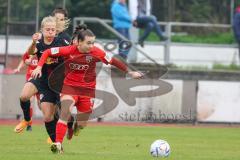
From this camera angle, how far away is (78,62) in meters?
14.5

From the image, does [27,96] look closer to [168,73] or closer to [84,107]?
[84,107]

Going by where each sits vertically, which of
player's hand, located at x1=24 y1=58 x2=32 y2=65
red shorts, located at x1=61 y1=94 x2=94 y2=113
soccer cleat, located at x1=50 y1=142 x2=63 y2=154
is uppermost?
player's hand, located at x1=24 y1=58 x2=32 y2=65

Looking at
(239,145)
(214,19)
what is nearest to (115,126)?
(239,145)

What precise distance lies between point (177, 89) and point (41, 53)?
9495mm

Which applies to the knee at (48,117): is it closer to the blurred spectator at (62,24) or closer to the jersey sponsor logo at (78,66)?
the jersey sponsor logo at (78,66)

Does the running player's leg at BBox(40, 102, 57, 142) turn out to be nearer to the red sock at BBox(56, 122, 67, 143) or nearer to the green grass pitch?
the green grass pitch

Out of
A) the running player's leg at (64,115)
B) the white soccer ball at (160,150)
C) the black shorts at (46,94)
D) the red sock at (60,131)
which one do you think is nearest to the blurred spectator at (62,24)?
the black shorts at (46,94)

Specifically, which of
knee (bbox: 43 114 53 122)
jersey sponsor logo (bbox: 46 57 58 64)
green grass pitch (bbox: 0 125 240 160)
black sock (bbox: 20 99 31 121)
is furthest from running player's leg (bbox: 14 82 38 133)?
knee (bbox: 43 114 53 122)

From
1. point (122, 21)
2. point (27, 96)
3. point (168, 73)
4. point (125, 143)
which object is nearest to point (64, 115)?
point (27, 96)

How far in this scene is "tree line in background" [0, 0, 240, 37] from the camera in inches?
1006

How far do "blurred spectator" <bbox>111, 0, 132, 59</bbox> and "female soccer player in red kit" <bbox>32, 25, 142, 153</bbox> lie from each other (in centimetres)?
1001

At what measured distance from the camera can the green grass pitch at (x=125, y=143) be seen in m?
13.7

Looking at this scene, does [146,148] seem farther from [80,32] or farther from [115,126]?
[115,126]

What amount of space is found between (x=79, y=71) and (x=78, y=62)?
7.8 inches
